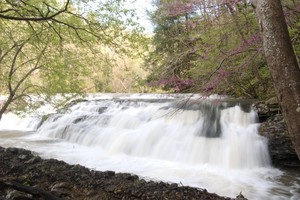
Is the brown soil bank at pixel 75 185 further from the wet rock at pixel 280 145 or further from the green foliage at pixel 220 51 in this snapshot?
the wet rock at pixel 280 145

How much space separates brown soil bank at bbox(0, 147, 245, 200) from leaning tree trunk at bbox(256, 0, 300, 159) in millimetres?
2273

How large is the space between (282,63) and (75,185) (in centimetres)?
376

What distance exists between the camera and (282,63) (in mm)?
2416

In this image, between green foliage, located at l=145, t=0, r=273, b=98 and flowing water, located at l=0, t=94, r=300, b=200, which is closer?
green foliage, located at l=145, t=0, r=273, b=98

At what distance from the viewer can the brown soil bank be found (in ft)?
12.5

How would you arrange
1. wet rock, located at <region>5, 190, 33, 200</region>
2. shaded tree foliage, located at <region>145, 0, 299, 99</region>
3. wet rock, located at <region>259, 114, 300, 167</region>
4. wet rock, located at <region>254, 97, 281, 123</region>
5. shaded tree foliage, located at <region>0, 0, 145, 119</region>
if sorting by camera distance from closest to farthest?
1. wet rock, located at <region>5, 190, 33, 200</region>
2. shaded tree foliage, located at <region>0, 0, 145, 119</region>
3. shaded tree foliage, located at <region>145, 0, 299, 99</region>
4. wet rock, located at <region>259, 114, 300, 167</region>
5. wet rock, located at <region>254, 97, 281, 123</region>

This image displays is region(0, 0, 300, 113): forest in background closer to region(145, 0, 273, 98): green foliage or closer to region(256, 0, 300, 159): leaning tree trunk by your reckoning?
region(145, 0, 273, 98): green foliage

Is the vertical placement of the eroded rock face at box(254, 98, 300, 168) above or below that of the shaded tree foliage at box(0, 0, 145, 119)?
below

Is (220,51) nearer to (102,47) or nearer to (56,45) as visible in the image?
(102,47)

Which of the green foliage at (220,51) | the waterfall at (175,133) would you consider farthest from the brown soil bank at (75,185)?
the waterfall at (175,133)

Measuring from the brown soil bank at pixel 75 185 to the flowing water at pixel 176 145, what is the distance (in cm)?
168

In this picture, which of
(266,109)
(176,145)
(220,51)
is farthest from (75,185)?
(266,109)

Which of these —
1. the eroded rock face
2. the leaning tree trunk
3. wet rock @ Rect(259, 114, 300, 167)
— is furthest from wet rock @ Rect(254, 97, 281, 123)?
the leaning tree trunk

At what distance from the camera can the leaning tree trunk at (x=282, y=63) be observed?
93.1 inches
